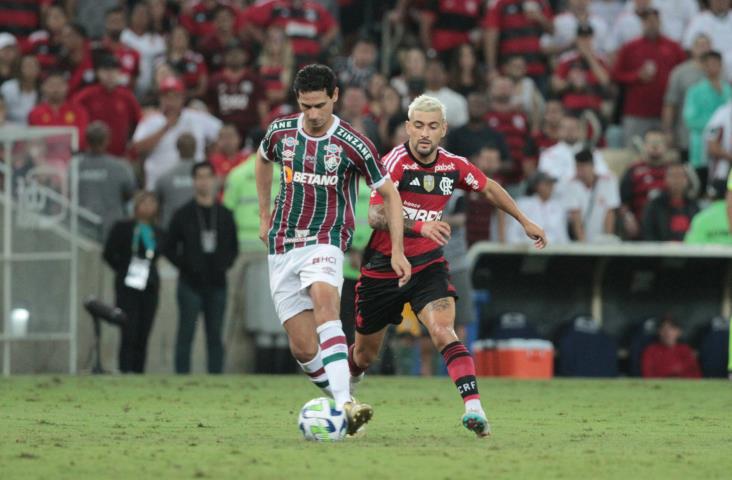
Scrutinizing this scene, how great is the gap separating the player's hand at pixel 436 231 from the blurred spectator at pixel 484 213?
28.7ft

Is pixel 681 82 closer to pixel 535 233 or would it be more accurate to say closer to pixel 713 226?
pixel 713 226

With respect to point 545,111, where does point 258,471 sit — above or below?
below

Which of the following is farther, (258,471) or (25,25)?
(25,25)

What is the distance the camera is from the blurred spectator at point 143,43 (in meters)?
21.2

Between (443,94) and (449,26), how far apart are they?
267cm

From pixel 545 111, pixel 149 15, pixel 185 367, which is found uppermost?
pixel 149 15

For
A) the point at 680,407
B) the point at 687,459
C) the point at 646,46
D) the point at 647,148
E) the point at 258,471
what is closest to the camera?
the point at 258,471

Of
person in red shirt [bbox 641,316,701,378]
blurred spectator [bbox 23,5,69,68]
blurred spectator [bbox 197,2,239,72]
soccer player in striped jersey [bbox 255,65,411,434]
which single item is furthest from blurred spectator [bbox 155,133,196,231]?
soccer player in striped jersey [bbox 255,65,411,434]

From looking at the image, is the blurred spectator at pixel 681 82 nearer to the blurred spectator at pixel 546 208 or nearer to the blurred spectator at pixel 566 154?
the blurred spectator at pixel 566 154

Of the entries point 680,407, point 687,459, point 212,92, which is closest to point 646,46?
Answer: point 212,92

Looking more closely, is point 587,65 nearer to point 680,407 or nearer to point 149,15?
point 149,15

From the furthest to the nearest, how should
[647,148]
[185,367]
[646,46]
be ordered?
[646,46] < [647,148] < [185,367]

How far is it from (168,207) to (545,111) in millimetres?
5423

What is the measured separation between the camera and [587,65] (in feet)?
71.3
